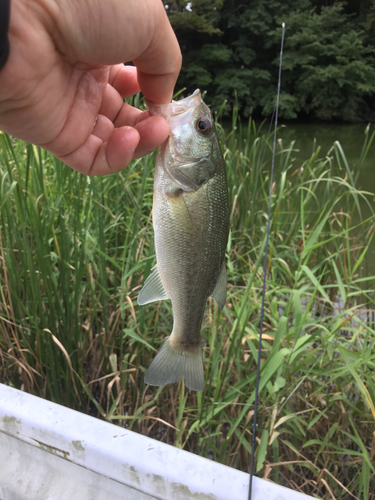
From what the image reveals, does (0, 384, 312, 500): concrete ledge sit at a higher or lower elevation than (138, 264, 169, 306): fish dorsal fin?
lower

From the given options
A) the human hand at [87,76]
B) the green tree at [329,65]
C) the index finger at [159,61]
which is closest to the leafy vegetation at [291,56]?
the green tree at [329,65]

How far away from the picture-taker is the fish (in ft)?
3.30

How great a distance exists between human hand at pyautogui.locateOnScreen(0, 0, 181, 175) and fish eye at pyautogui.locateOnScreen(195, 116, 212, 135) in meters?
0.09

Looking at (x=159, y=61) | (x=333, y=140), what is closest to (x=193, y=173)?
(x=159, y=61)

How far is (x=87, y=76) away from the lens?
1.07 m

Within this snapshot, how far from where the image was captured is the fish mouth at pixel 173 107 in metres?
1.03

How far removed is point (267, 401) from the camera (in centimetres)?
161

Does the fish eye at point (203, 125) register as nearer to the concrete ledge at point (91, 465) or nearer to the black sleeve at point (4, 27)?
the black sleeve at point (4, 27)

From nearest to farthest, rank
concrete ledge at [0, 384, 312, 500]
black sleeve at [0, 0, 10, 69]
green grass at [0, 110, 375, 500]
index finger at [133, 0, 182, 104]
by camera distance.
Answer: 1. black sleeve at [0, 0, 10, 69]
2. index finger at [133, 0, 182, 104]
3. concrete ledge at [0, 384, 312, 500]
4. green grass at [0, 110, 375, 500]

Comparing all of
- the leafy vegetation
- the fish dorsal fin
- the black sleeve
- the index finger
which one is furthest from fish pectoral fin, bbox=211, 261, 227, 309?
the leafy vegetation

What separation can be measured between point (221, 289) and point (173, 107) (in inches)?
19.1

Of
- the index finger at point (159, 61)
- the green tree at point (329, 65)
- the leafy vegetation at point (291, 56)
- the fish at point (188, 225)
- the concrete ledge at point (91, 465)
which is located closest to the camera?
the index finger at point (159, 61)

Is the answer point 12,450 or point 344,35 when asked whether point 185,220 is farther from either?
point 344,35

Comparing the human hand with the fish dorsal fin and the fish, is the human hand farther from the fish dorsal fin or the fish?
the fish dorsal fin
